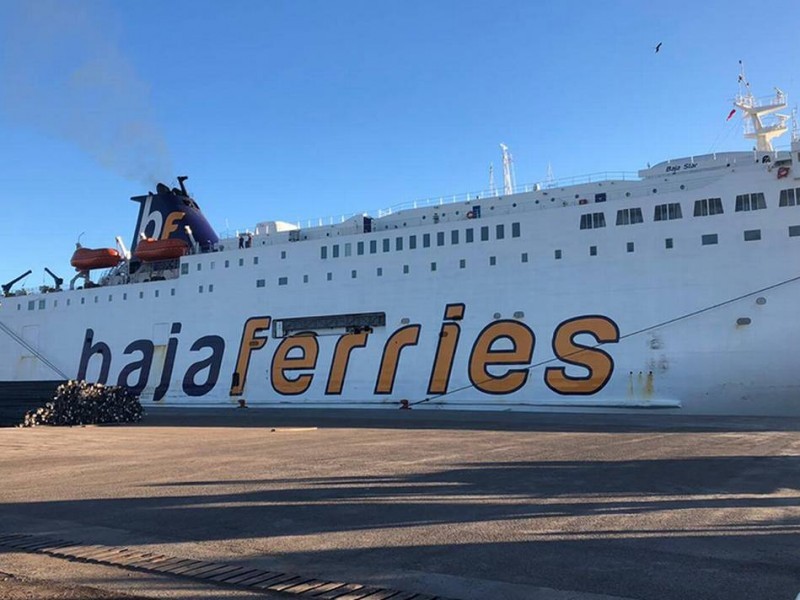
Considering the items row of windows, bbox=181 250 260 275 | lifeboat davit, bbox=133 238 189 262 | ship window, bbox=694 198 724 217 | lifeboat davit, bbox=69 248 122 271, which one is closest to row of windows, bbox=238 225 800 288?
ship window, bbox=694 198 724 217

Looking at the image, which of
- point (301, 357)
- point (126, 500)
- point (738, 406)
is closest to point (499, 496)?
point (126, 500)

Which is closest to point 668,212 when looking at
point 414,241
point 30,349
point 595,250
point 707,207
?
point 707,207

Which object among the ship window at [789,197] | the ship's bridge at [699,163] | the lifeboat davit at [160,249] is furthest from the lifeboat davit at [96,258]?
the ship window at [789,197]

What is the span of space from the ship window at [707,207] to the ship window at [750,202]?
524 millimetres

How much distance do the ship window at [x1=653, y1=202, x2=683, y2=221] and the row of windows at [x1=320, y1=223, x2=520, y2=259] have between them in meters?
4.95

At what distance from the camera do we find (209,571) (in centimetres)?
405

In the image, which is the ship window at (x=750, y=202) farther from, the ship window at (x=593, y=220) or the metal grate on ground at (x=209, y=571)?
the metal grate on ground at (x=209, y=571)

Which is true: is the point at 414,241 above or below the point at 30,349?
above

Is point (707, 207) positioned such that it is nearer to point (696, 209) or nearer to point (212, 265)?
point (696, 209)

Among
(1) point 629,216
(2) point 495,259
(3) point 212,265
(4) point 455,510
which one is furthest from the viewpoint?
(3) point 212,265

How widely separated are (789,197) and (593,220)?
236 inches

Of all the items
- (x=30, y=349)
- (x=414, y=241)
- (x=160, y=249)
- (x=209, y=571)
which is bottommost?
(x=209, y=571)

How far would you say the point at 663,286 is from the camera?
2000 centimetres

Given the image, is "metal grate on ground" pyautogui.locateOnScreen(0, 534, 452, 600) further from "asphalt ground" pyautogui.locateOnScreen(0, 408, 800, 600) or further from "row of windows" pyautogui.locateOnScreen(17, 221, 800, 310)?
"row of windows" pyautogui.locateOnScreen(17, 221, 800, 310)
